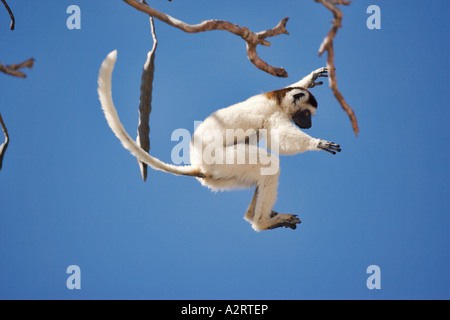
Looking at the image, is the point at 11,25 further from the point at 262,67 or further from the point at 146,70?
the point at 262,67

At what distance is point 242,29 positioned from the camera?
9.78ft

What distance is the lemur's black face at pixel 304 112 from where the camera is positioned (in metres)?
3.53

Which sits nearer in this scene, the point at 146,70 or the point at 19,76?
the point at 19,76

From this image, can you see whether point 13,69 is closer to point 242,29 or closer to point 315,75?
point 242,29

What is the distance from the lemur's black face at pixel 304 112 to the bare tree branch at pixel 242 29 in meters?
0.50

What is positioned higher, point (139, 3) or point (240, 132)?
point (139, 3)

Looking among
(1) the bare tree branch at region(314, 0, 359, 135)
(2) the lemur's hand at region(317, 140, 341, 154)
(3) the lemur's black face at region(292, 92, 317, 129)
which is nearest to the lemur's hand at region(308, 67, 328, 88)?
(3) the lemur's black face at region(292, 92, 317, 129)

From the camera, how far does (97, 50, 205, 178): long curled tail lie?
263 cm

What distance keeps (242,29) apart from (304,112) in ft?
2.92

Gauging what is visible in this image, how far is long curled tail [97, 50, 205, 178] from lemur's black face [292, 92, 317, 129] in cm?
88

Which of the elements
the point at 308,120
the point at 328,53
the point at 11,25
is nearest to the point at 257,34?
the point at 308,120

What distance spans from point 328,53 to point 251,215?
68.2 inches

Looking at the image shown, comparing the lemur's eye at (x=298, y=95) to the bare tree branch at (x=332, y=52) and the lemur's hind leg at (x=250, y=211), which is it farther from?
the bare tree branch at (x=332, y=52)

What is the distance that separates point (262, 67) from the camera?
3049 millimetres
